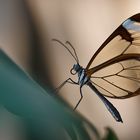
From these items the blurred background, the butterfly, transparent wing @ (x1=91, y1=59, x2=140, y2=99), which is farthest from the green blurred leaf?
the blurred background

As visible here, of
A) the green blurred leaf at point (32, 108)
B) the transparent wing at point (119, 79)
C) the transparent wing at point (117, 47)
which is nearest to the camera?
the green blurred leaf at point (32, 108)

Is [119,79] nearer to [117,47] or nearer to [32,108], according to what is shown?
[117,47]

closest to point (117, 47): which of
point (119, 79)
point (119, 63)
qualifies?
point (119, 63)

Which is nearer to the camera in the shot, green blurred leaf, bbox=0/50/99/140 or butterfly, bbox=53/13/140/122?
green blurred leaf, bbox=0/50/99/140

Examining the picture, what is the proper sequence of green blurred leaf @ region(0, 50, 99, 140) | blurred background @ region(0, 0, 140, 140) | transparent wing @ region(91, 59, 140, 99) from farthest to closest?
blurred background @ region(0, 0, 140, 140)
transparent wing @ region(91, 59, 140, 99)
green blurred leaf @ region(0, 50, 99, 140)

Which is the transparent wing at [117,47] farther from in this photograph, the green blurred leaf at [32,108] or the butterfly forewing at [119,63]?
the green blurred leaf at [32,108]

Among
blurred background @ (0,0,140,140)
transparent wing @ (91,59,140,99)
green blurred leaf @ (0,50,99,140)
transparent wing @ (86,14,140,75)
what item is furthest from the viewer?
blurred background @ (0,0,140,140)

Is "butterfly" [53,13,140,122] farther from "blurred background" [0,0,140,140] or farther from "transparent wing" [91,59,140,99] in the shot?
"blurred background" [0,0,140,140]

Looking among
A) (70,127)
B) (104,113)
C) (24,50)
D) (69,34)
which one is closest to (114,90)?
(24,50)

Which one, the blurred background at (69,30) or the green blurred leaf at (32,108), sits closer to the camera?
the green blurred leaf at (32,108)

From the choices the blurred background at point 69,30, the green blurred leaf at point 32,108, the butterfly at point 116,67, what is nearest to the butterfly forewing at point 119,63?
the butterfly at point 116,67
